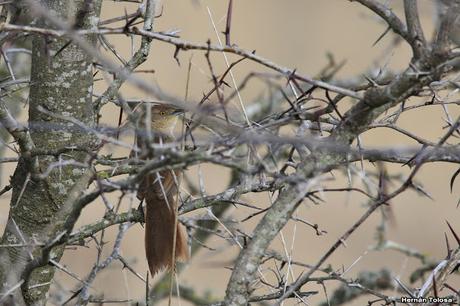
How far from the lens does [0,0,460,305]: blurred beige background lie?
7.22 m

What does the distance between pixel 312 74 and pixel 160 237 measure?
527 cm

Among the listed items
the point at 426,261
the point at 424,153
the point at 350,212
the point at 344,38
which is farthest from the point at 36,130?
the point at 344,38

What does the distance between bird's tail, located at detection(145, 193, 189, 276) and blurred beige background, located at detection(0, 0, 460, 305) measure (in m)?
2.51

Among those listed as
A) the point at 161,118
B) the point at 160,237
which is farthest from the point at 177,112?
the point at 160,237

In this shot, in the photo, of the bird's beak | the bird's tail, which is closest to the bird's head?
the bird's beak

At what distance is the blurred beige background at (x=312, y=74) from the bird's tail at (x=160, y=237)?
251 centimetres

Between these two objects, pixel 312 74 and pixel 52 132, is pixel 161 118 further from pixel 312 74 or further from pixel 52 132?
pixel 312 74

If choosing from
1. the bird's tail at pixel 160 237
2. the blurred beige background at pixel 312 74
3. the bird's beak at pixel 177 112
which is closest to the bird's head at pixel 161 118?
the bird's beak at pixel 177 112

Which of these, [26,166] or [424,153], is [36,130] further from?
[424,153]

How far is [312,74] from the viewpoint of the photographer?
342 inches

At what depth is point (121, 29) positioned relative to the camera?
2252 millimetres

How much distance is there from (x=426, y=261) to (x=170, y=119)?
5.29 feet

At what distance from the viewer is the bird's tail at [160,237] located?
11.9 ft

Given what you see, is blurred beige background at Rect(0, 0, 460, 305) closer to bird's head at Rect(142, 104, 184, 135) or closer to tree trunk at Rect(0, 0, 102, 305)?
bird's head at Rect(142, 104, 184, 135)
